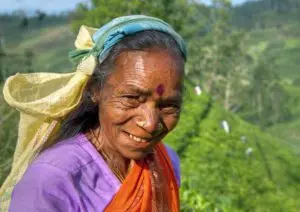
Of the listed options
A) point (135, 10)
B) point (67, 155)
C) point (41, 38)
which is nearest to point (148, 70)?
point (67, 155)

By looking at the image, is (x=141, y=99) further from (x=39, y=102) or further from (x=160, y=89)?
(x=39, y=102)

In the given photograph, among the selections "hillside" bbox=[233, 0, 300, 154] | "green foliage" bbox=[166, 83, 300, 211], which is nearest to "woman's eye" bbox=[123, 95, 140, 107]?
"green foliage" bbox=[166, 83, 300, 211]

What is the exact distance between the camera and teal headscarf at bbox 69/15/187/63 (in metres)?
1.92

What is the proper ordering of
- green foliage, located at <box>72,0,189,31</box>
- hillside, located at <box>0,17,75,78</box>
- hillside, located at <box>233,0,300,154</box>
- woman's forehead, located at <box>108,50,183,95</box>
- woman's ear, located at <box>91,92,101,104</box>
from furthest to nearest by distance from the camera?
1. hillside, located at <box>0,17,75,78</box>
2. hillside, located at <box>233,0,300,154</box>
3. green foliage, located at <box>72,0,189,31</box>
4. woman's ear, located at <box>91,92,101,104</box>
5. woman's forehead, located at <box>108,50,183,95</box>

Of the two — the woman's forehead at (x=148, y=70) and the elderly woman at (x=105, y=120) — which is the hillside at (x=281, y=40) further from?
the woman's forehead at (x=148, y=70)

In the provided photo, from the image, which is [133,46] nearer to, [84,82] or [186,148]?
[84,82]

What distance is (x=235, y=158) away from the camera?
13.9 m

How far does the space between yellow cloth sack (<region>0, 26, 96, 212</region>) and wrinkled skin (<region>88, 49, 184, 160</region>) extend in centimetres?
12

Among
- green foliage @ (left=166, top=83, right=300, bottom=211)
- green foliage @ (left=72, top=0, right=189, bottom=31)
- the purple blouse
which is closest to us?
the purple blouse

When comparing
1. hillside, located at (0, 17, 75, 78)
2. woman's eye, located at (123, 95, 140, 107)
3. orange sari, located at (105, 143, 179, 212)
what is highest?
woman's eye, located at (123, 95, 140, 107)

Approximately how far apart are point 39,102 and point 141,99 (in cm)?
37

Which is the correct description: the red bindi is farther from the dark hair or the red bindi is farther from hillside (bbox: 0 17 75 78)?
hillside (bbox: 0 17 75 78)

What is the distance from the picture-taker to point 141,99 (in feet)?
6.32

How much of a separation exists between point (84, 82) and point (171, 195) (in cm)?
50
